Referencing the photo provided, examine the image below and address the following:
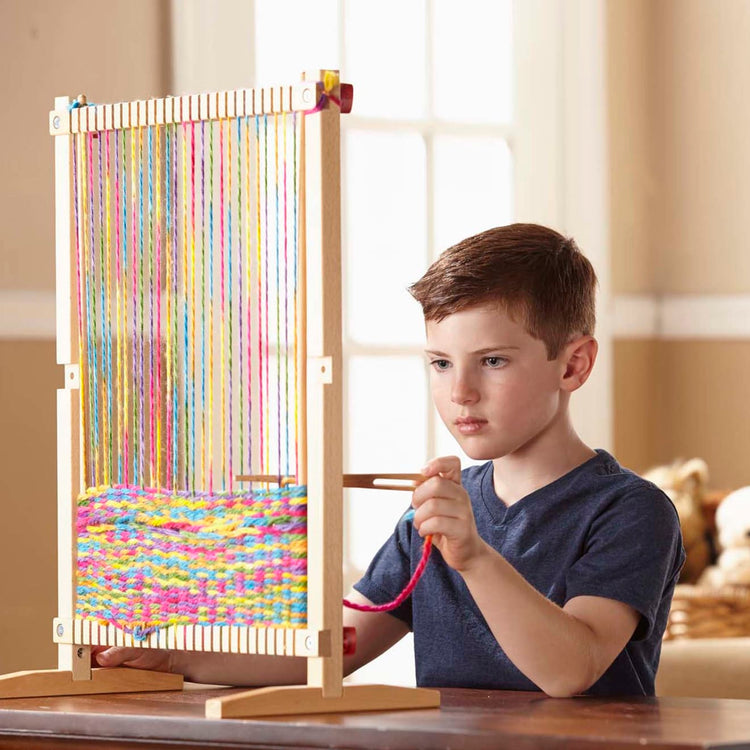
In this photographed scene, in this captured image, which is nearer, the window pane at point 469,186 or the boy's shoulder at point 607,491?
the boy's shoulder at point 607,491

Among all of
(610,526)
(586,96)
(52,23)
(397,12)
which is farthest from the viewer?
(586,96)

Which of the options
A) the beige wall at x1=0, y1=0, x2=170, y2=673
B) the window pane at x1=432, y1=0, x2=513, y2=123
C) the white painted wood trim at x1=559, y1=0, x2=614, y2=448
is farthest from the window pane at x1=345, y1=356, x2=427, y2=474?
the beige wall at x1=0, y1=0, x2=170, y2=673

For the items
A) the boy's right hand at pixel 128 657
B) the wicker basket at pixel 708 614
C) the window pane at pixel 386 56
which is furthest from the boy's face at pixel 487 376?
the window pane at pixel 386 56

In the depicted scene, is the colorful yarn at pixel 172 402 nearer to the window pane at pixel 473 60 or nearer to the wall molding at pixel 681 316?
the window pane at pixel 473 60

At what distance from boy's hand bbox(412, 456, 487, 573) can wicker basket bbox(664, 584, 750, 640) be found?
1658 millimetres

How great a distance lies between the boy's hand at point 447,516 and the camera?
3.75 feet

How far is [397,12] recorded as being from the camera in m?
2.97

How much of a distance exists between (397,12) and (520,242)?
5.45 feet

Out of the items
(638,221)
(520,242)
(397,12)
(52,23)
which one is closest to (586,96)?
(638,221)

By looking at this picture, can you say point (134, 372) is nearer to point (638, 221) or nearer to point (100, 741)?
point (100, 741)

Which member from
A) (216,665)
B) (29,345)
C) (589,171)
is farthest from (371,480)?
(589,171)

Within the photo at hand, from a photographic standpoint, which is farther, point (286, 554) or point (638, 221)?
point (638, 221)

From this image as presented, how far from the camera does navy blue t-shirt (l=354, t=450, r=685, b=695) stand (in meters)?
1.32

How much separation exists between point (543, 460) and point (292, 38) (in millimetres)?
1563
